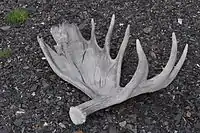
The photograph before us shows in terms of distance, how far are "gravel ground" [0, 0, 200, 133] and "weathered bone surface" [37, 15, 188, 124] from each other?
151 mm

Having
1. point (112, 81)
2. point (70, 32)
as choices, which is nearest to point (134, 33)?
point (70, 32)

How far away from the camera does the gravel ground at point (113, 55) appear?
3131 mm

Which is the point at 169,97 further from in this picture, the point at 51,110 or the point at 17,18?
the point at 17,18

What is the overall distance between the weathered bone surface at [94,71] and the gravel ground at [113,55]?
151 millimetres

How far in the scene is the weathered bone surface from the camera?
9.71 ft

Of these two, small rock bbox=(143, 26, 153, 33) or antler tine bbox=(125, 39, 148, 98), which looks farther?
small rock bbox=(143, 26, 153, 33)

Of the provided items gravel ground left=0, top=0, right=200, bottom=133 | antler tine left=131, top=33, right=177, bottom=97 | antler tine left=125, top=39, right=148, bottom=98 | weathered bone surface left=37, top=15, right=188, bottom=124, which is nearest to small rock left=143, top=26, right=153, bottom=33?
gravel ground left=0, top=0, right=200, bottom=133

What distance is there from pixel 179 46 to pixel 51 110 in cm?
130

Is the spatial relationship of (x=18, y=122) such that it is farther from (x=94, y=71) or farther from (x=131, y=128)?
(x=131, y=128)

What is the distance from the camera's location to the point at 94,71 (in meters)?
3.25

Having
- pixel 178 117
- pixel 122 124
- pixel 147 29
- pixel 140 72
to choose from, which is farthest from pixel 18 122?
pixel 147 29

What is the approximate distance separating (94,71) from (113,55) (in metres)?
0.45

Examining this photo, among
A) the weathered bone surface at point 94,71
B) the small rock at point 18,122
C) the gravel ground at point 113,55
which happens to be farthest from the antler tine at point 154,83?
the small rock at point 18,122

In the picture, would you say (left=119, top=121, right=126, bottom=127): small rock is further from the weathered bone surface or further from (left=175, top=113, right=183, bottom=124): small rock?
(left=175, top=113, right=183, bottom=124): small rock
